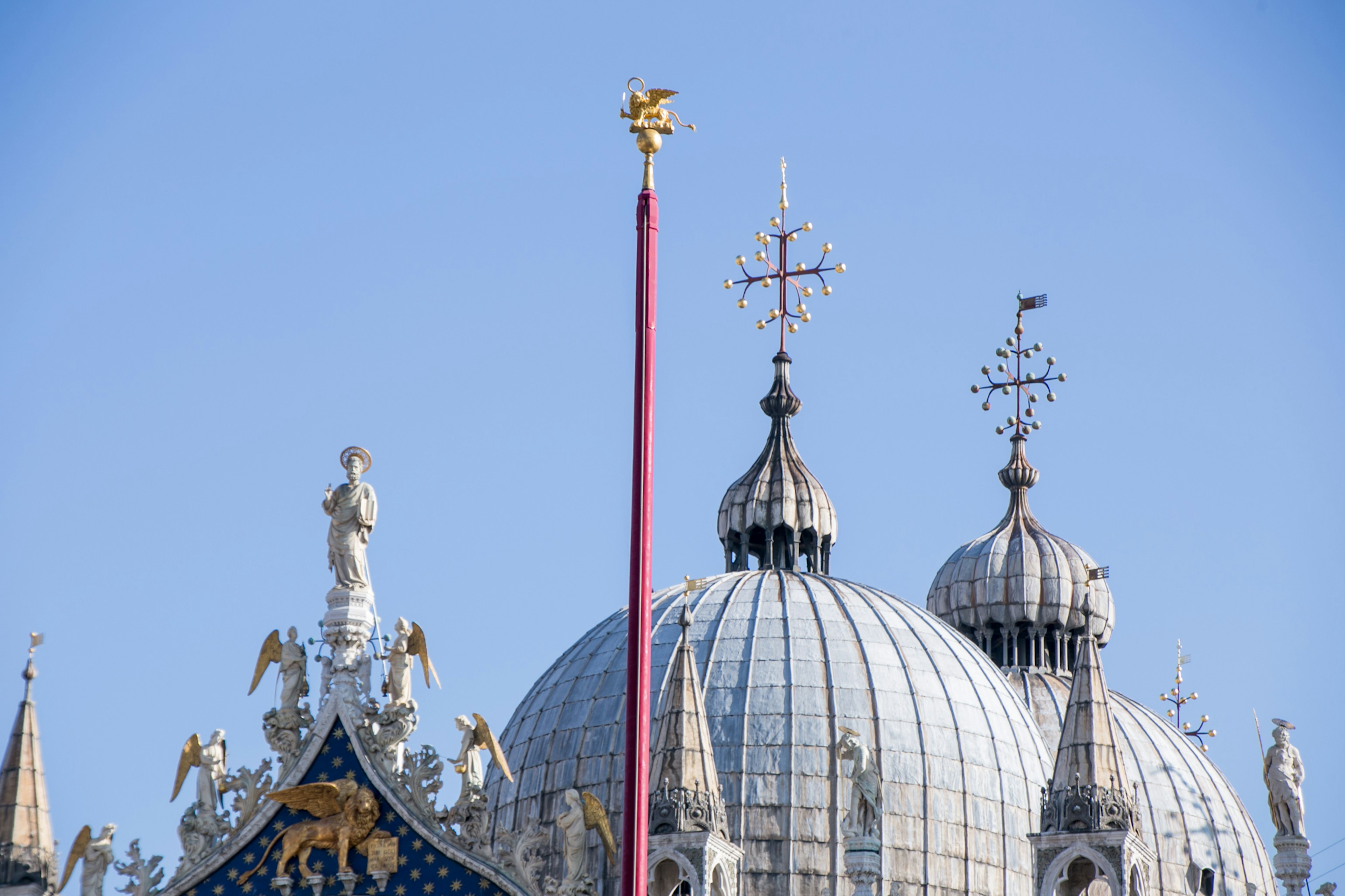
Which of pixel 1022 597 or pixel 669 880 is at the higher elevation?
pixel 1022 597

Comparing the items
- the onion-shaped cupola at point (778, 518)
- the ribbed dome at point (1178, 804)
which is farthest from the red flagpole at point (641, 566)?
the ribbed dome at point (1178, 804)

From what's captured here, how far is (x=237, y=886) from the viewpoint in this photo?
38594mm

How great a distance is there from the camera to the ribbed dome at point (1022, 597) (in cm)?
6394

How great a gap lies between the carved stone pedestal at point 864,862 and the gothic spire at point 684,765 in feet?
8.15

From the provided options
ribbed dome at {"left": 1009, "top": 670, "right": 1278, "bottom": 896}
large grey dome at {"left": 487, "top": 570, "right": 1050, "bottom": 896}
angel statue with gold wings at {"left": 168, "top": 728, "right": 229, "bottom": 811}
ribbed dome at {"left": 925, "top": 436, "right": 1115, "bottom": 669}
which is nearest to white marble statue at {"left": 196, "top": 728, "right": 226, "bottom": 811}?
angel statue with gold wings at {"left": 168, "top": 728, "right": 229, "bottom": 811}

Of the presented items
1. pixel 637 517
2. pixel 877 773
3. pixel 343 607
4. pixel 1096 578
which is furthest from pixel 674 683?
pixel 1096 578

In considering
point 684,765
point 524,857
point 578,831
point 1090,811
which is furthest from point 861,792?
point 524,857

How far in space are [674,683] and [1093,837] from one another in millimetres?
6450

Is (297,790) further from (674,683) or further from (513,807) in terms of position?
(513,807)

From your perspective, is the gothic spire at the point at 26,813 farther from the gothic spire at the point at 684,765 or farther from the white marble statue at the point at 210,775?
the gothic spire at the point at 684,765

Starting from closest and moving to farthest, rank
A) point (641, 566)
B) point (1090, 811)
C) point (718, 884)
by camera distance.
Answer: point (641, 566) < point (718, 884) < point (1090, 811)

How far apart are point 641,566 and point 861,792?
9.99 m

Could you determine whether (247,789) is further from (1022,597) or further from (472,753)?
(1022,597)

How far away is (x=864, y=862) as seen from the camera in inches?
1580
